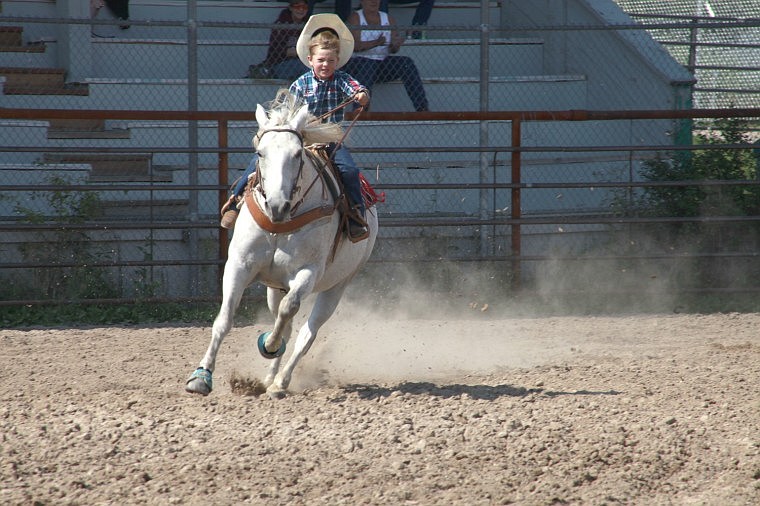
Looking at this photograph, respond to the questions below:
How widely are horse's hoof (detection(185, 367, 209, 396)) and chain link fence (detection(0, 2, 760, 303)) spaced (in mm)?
3689

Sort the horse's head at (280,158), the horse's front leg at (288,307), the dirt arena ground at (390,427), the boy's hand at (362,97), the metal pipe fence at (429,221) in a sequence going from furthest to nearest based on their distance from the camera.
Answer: the metal pipe fence at (429,221), the boy's hand at (362,97), the horse's front leg at (288,307), the horse's head at (280,158), the dirt arena ground at (390,427)

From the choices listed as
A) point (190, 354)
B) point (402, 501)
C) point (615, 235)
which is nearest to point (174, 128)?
point (190, 354)

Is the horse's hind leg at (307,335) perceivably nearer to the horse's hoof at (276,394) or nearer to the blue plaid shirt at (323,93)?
the horse's hoof at (276,394)

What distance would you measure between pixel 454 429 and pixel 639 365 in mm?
2348

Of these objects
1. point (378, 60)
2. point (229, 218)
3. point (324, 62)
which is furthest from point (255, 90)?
point (229, 218)

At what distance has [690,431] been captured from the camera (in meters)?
5.24

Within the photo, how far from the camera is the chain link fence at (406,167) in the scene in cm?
941

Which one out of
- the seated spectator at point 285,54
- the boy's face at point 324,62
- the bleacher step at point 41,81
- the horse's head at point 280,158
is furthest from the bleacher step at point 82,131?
the horse's head at point 280,158

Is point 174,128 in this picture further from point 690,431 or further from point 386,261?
point 690,431

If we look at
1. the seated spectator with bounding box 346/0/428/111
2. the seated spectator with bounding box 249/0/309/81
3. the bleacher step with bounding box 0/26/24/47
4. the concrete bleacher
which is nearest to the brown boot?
the concrete bleacher

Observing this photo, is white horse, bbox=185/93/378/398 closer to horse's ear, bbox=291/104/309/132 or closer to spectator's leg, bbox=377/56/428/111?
horse's ear, bbox=291/104/309/132

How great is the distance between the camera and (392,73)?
37.3ft

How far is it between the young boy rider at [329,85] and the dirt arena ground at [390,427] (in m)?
1.12

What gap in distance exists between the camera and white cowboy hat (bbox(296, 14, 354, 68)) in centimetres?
636
